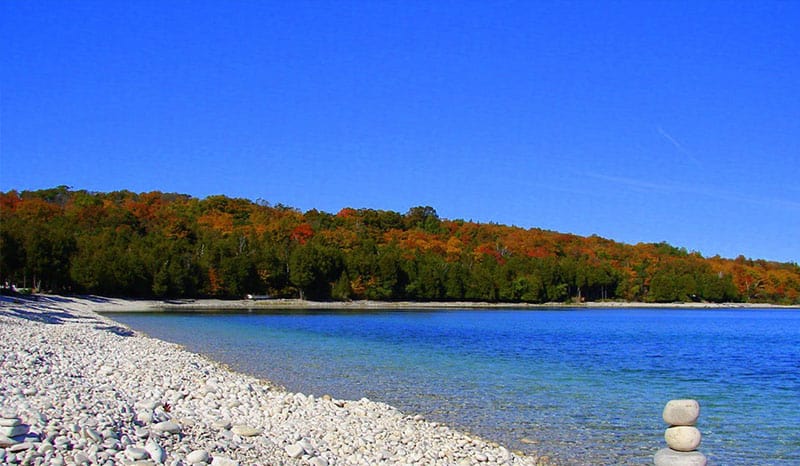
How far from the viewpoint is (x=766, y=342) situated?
42031 millimetres

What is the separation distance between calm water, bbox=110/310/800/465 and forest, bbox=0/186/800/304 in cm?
4651

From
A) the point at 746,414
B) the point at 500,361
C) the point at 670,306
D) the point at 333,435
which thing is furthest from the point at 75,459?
the point at 670,306

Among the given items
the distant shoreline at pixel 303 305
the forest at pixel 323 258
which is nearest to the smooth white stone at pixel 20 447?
the distant shoreline at pixel 303 305

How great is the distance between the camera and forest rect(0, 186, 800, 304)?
→ 78.7 m

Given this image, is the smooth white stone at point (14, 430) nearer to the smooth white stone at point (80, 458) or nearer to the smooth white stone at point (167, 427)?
the smooth white stone at point (80, 458)

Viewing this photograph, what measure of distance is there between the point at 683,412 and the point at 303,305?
86.7 metres

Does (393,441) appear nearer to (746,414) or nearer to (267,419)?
(267,419)

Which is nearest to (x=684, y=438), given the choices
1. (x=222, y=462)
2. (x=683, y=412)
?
(x=683, y=412)

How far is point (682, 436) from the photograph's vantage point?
8.65m

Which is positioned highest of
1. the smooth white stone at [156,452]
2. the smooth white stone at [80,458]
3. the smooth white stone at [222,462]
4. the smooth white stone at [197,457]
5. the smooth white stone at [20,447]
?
the smooth white stone at [20,447]

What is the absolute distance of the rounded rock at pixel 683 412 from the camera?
849 cm

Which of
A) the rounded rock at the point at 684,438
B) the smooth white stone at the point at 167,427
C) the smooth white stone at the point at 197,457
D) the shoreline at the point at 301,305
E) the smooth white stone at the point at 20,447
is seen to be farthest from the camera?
the shoreline at the point at 301,305

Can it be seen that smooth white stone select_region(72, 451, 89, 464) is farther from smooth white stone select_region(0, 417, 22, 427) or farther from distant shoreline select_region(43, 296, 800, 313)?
distant shoreline select_region(43, 296, 800, 313)

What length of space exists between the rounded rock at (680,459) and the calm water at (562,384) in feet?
7.43
